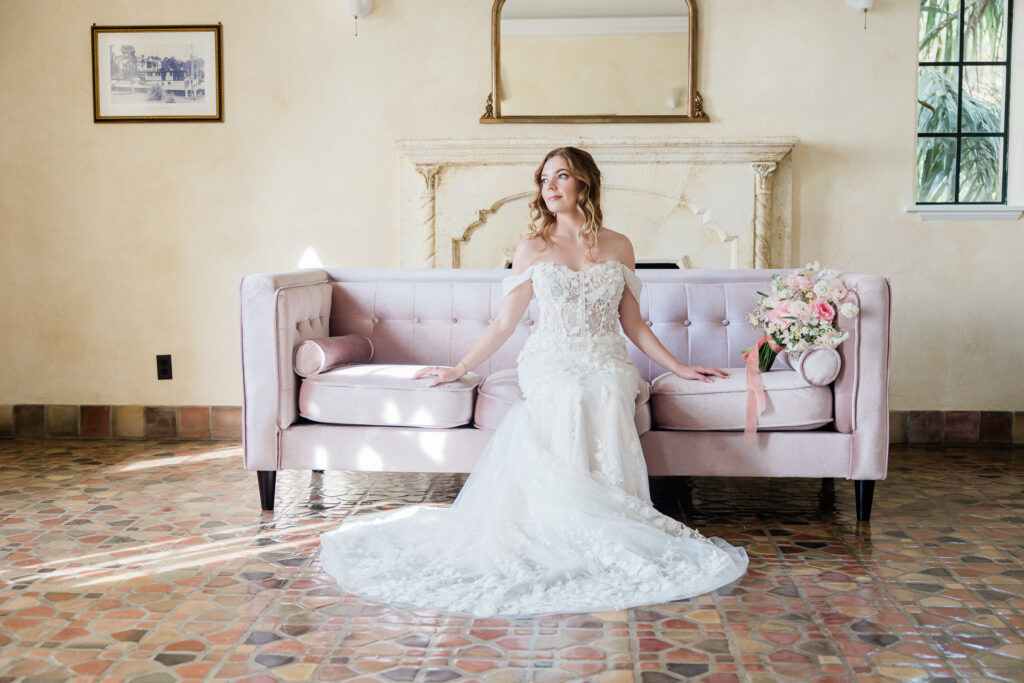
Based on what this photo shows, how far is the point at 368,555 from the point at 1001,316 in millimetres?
3724

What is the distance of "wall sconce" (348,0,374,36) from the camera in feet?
15.8

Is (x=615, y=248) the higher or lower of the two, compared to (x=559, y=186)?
lower

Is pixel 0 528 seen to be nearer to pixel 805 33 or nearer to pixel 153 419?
pixel 153 419

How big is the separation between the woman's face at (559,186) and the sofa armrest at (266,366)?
102cm

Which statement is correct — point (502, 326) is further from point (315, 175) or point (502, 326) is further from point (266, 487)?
point (315, 175)

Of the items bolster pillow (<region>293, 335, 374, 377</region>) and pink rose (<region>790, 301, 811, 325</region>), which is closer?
pink rose (<region>790, 301, 811, 325</region>)

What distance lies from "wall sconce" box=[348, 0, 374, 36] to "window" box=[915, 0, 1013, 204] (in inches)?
116

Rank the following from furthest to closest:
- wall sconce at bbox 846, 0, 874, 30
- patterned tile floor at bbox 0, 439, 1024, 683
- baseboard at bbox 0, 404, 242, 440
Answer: baseboard at bbox 0, 404, 242, 440 < wall sconce at bbox 846, 0, 874, 30 < patterned tile floor at bbox 0, 439, 1024, 683

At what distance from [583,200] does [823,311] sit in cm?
91

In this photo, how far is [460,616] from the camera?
92.7 inches

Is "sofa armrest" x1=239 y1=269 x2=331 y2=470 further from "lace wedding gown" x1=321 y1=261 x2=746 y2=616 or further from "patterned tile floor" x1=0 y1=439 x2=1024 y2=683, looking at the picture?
"lace wedding gown" x1=321 y1=261 x2=746 y2=616

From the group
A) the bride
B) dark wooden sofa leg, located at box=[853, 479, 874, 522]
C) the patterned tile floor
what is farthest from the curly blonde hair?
dark wooden sofa leg, located at box=[853, 479, 874, 522]

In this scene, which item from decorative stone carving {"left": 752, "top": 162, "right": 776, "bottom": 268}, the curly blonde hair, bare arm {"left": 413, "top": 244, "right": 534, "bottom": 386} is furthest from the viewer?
decorative stone carving {"left": 752, "top": 162, "right": 776, "bottom": 268}

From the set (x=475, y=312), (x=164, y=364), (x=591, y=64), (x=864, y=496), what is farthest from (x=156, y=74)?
(x=864, y=496)
